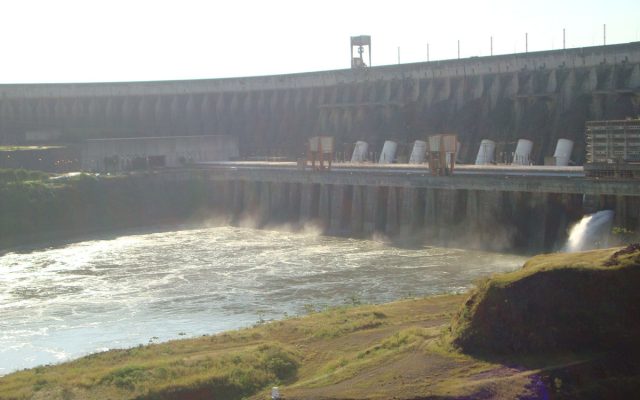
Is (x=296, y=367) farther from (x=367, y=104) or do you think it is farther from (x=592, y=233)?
(x=367, y=104)

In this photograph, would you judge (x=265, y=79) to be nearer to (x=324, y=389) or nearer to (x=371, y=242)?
(x=371, y=242)

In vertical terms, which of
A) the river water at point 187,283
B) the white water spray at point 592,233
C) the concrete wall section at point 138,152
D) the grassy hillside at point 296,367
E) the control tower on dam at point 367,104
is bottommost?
the river water at point 187,283

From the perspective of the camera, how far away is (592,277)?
69.1ft

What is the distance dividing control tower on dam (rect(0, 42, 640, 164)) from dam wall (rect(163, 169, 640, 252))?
1752 cm

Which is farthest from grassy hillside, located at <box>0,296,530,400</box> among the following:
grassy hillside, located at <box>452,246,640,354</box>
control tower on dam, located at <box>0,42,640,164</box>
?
control tower on dam, located at <box>0,42,640,164</box>

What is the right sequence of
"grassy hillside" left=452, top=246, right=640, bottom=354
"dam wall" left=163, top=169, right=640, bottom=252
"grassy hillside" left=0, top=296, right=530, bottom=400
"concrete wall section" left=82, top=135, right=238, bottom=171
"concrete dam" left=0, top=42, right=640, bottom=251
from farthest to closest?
1. "concrete wall section" left=82, top=135, right=238, bottom=171
2. "concrete dam" left=0, top=42, right=640, bottom=251
3. "dam wall" left=163, top=169, right=640, bottom=252
4. "grassy hillside" left=452, top=246, right=640, bottom=354
5. "grassy hillside" left=0, top=296, right=530, bottom=400

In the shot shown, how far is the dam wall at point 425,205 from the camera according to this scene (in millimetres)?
48406

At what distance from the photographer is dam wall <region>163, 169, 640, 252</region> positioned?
159 feet

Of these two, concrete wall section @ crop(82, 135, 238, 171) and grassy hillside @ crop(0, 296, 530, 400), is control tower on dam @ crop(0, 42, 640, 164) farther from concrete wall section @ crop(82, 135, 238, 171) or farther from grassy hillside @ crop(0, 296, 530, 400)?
grassy hillside @ crop(0, 296, 530, 400)

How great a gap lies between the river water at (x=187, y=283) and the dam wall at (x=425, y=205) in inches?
97.1

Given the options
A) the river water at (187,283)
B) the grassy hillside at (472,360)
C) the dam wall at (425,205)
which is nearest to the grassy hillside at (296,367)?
the grassy hillside at (472,360)

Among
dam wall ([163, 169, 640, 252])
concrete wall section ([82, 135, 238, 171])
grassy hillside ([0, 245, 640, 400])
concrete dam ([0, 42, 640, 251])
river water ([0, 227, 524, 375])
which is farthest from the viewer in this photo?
concrete wall section ([82, 135, 238, 171])

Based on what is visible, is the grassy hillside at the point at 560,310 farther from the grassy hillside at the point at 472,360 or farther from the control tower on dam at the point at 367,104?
the control tower on dam at the point at 367,104

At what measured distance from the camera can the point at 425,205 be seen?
2274 inches
